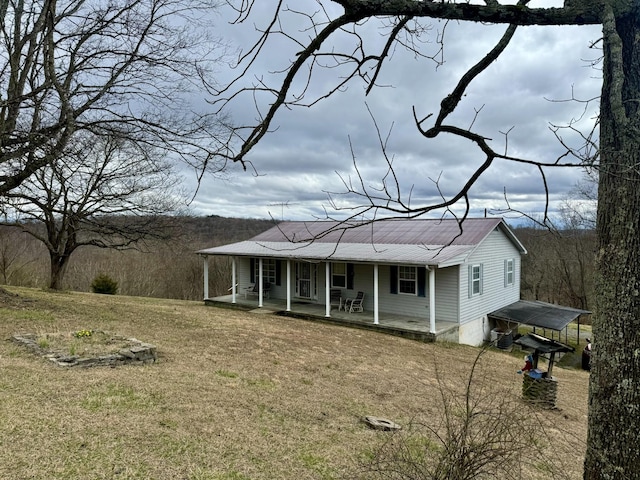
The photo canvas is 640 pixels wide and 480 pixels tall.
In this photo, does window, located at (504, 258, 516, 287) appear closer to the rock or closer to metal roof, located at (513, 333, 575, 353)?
metal roof, located at (513, 333, 575, 353)

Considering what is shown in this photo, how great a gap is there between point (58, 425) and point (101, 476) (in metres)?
1.17

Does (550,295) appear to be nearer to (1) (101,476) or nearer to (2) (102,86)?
(2) (102,86)

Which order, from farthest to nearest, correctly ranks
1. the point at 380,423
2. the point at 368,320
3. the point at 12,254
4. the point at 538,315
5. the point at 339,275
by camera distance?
the point at 12,254
the point at 339,275
the point at 538,315
the point at 368,320
the point at 380,423

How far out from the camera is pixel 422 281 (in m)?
15.3

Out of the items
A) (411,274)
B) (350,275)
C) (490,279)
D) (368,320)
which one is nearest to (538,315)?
(490,279)

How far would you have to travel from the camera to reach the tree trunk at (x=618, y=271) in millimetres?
2160

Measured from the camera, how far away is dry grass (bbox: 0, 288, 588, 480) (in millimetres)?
3928

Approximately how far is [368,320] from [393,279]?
2.09m

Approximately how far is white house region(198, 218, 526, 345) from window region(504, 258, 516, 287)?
0.14 feet

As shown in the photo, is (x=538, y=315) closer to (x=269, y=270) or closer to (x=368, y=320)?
(x=368, y=320)

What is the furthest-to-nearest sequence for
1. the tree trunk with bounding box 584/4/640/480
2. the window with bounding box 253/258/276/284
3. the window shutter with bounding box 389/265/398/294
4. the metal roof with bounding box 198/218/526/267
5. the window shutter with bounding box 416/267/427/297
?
the window with bounding box 253/258/276/284, the window shutter with bounding box 389/265/398/294, the window shutter with bounding box 416/267/427/297, the metal roof with bounding box 198/218/526/267, the tree trunk with bounding box 584/4/640/480

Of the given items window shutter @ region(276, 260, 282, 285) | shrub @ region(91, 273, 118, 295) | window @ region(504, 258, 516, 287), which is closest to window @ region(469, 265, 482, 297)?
window @ region(504, 258, 516, 287)

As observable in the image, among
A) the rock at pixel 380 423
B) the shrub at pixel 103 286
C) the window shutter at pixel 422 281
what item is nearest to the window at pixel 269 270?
the window shutter at pixel 422 281

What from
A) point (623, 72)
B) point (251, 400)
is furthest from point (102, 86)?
point (623, 72)
